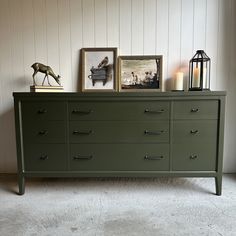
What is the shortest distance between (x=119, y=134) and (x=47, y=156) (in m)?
0.67

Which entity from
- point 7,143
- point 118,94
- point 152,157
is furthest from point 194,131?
point 7,143

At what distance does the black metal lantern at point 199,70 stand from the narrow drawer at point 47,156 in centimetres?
135

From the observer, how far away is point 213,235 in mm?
1472

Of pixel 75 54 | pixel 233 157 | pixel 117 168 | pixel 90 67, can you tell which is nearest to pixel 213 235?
pixel 117 168

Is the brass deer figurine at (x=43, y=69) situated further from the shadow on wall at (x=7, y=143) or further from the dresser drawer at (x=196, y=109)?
the dresser drawer at (x=196, y=109)

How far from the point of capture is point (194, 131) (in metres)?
1.96

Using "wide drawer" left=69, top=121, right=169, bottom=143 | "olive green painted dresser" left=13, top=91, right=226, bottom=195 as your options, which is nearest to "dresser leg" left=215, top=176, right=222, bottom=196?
"olive green painted dresser" left=13, top=91, right=226, bottom=195

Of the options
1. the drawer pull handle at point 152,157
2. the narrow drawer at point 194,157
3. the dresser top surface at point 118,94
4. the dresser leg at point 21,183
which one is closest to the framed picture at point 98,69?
the dresser top surface at point 118,94

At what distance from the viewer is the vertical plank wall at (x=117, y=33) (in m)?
2.37

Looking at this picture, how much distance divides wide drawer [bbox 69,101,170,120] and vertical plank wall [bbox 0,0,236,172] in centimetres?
58

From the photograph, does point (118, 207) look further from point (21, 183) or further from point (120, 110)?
point (21, 183)

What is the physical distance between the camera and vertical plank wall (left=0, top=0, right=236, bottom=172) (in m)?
2.37

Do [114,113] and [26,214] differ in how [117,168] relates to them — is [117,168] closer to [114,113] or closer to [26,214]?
[114,113]

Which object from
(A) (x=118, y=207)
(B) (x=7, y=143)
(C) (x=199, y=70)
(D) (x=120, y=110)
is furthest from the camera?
(B) (x=7, y=143)
